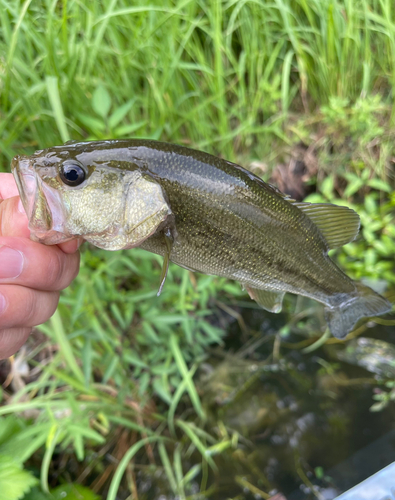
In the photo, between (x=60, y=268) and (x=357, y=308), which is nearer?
(x=60, y=268)

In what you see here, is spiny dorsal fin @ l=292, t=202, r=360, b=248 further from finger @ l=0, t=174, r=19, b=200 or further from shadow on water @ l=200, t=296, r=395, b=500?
shadow on water @ l=200, t=296, r=395, b=500

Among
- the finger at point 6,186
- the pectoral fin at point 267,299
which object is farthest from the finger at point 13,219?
the pectoral fin at point 267,299

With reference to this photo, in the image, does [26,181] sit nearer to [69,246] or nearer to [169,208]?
[69,246]

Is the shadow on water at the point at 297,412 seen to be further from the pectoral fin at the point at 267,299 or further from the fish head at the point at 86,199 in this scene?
the fish head at the point at 86,199

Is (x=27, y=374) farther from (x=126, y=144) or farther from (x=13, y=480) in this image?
(x=126, y=144)

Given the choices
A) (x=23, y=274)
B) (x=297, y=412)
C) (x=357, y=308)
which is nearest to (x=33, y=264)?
(x=23, y=274)
